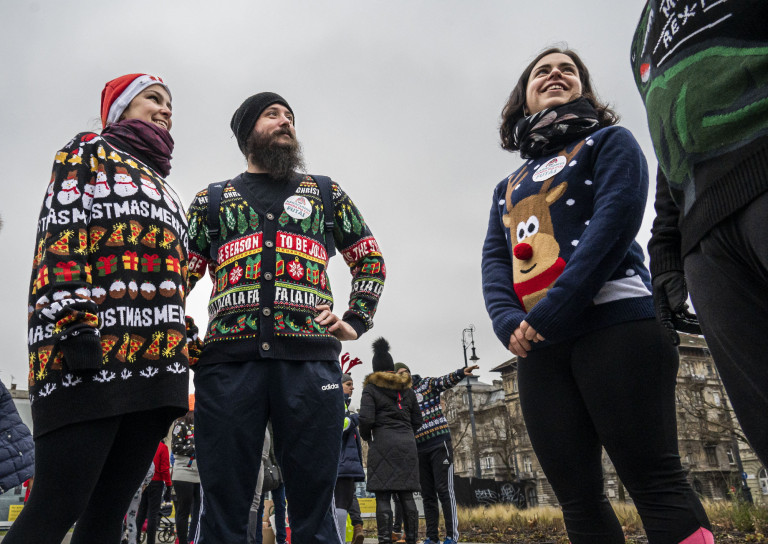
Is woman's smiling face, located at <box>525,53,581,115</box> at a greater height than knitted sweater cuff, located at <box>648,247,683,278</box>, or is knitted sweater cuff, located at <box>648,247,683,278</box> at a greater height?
woman's smiling face, located at <box>525,53,581,115</box>

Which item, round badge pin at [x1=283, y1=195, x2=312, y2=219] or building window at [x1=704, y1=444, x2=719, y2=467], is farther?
building window at [x1=704, y1=444, x2=719, y2=467]

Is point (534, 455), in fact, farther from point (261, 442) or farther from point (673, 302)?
point (673, 302)

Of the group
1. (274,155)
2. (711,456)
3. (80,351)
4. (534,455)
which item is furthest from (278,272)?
(711,456)

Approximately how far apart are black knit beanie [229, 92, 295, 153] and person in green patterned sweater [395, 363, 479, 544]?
5.50 metres

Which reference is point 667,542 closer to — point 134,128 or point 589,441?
point 589,441

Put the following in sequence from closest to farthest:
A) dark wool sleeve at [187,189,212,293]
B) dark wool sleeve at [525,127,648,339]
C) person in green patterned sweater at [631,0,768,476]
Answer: person in green patterned sweater at [631,0,768,476]
dark wool sleeve at [525,127,648,339]
dark wool sleeve at [187,189,212,293]

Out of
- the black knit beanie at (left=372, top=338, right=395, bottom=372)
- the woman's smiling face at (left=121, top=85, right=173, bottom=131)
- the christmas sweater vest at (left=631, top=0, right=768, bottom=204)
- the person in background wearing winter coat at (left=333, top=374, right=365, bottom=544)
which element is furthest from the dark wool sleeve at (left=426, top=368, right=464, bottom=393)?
the christmas sweater vest at (left=631, top=0, right=768, bottom=204)

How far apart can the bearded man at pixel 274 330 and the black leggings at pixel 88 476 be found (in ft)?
1.06

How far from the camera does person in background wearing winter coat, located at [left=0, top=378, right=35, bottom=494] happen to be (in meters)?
3.17

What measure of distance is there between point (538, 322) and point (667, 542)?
31.0 inches

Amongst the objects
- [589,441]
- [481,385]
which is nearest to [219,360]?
[589,441]

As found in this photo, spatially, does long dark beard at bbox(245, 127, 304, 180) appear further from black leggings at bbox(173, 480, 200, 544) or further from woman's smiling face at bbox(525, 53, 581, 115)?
black leggings at bbox(173, 480, 200, 544)

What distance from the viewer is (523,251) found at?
8.02 feet

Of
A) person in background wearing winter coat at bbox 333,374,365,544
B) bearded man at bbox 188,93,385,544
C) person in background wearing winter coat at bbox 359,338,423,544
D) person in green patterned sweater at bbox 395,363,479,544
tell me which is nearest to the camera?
bearded man at bbox 188,93,385,544
